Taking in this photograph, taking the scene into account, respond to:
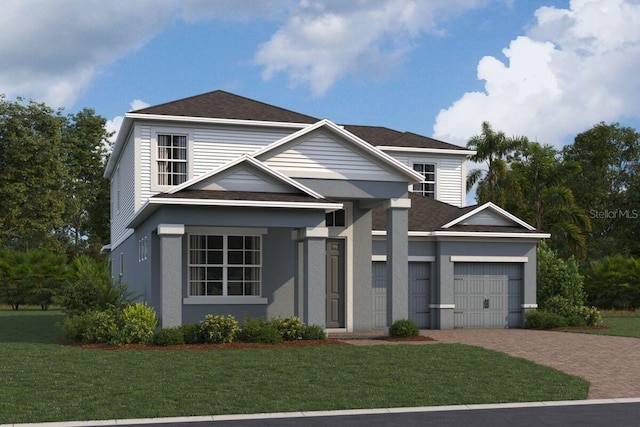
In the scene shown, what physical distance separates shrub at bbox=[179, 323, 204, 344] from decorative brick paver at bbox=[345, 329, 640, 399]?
3.88m

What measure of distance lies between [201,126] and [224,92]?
2.92 meters

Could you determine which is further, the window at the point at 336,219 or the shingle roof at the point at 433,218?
the shingle roof at the point at 433,218

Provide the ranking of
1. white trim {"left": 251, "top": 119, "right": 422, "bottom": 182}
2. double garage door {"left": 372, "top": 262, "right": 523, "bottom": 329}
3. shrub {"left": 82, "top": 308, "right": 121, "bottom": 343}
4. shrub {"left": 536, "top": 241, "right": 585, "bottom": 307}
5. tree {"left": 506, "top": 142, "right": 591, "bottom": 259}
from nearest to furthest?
shrub {"left": 82, "top": 308, "right": 121, "bottom": 343} < white trim {"left": 251, "top": 119, "right": 422, "bottom": 182} < double garage door {"left": 372, "top": 262, "right": 523, "bottom": 329} < shrub {"left": 536, "top": 241, "right": 585, "bottom": 307} < tree {"left": 506, "top": 142, "right": 591, "bottom": 259}

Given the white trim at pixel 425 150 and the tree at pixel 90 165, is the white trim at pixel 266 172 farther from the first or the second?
the tree at pixel 90 165

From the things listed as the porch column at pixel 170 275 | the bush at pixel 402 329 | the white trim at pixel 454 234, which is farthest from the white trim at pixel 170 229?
the white trim at pixel 454 234

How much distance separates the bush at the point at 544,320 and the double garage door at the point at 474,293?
55 centimetres

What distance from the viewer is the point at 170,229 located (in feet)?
64.4

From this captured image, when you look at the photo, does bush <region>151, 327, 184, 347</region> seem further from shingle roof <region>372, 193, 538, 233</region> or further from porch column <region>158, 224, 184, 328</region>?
shingle roof <region>372, 193, 538, 233</region>

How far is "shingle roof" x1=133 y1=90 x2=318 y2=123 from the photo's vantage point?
24.6 m

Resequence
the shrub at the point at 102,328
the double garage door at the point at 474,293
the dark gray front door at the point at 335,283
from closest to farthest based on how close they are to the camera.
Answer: the shrub at the point at 102,328
the dark gray front door at the point at 335,283
the double garage door at the point at 474,293

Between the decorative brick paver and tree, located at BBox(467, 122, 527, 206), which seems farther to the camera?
tree, located at BBox(467, 122, 527, 206)

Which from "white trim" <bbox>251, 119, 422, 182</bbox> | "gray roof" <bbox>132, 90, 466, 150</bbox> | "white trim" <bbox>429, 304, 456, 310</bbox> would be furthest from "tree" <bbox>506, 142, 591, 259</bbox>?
"white trim" <bbox>251, 119, 422, 182</bbox>

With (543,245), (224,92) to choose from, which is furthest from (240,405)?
(543,245)

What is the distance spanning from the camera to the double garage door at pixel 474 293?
83.5 ft
